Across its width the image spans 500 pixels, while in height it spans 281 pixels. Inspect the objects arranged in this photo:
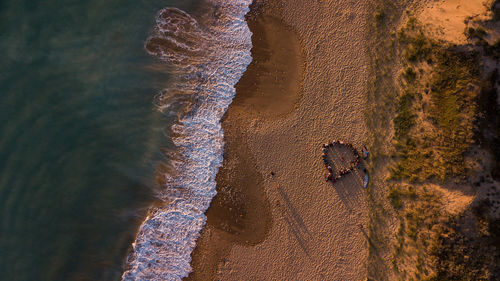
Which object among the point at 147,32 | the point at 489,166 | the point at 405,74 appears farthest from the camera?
the point at 147,32

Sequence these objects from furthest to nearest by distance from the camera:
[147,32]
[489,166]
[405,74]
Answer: [147,32]
[405,74]
[489,166]

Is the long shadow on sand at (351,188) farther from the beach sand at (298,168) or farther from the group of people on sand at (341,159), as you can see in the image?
the group of people on sand at (341,159)

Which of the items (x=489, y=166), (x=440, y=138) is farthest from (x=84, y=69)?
(x=489, y=166)

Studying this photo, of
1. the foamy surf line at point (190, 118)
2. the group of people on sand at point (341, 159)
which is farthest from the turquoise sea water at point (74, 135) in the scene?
the group of people on sand at point (341, 159)

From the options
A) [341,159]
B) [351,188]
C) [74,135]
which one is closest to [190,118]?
[74,135]

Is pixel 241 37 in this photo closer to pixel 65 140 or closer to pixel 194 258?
pixel 65 140

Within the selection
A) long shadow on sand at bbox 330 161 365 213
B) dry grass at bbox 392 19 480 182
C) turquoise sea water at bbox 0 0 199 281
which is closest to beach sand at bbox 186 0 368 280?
long shadow on sand at bbox 330 161 365 213
